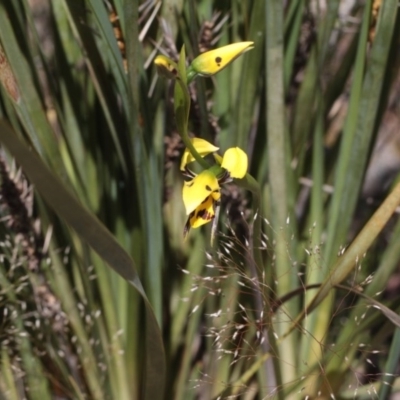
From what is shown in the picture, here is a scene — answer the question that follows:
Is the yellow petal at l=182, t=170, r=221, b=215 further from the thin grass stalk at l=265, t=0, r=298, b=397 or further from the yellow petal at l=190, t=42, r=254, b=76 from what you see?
the thin grass stalk at l=265, t=0, r=298, b=397

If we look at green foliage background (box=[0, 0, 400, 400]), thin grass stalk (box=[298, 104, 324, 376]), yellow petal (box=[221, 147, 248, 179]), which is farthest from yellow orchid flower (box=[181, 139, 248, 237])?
thin grass stalk (box=[298, 104, 324, 376])

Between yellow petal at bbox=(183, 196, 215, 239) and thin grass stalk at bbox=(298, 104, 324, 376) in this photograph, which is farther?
thin grass stalk at bbox=(298, 104, 324, 376)

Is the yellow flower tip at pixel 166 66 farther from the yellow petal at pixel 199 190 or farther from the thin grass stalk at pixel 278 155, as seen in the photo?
the thin grass stalk at pixel 278 155

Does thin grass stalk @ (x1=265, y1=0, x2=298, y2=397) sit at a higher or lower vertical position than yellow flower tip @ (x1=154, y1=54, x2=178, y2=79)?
lower

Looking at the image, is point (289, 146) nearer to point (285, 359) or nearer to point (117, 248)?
point (285, 359)

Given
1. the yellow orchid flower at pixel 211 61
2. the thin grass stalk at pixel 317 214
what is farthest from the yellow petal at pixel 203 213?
the thin grass stalk at pixel 317 214

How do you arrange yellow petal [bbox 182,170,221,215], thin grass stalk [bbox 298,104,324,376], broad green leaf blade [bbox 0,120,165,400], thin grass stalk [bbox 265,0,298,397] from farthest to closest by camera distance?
thin grass stalk [bbox 298,104,324,376], thin grass stalk [bbox 265,0,298,397], yellow petal [bbox 182,170,221,215], broad green leaf blade [bbox 0,120,165,400]

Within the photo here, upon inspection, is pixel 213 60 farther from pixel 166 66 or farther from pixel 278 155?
pixel 278 155

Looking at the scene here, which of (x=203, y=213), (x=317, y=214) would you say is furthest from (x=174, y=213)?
(x=203, y=213)
